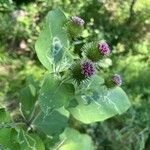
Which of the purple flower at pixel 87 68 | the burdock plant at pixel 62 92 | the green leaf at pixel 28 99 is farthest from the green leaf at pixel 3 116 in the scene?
the purple flower at pixel 87 68

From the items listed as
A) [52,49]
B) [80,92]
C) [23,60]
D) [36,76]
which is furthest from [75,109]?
[23,60]

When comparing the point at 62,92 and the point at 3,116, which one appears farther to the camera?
the point at 3,116

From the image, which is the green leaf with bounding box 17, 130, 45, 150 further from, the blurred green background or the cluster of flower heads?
the blurred green background

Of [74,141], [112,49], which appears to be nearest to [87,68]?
[74,141]

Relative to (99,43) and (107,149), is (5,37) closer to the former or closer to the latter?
(107,149)

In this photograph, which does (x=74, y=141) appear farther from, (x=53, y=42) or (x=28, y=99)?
(x=53, y=42)

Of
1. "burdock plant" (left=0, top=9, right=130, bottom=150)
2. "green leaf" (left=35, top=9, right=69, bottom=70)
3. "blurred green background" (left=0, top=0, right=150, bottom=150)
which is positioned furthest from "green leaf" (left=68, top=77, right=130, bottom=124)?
"blurred green background" (left=0, top=0, right=150, bottom=150)

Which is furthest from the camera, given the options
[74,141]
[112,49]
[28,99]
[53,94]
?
[112,49]

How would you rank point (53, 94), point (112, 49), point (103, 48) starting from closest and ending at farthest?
1. point (53, 94)
2. point (103, 48)
3. point (112, 49)
